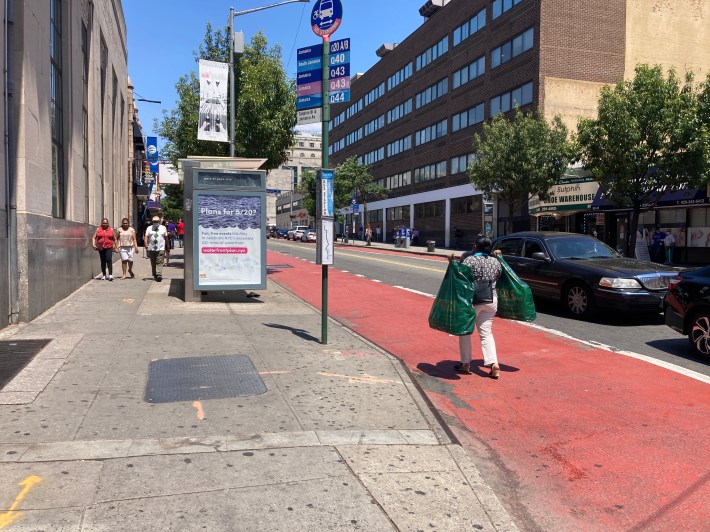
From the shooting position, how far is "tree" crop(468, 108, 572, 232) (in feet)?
97.7

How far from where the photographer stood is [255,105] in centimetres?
1816

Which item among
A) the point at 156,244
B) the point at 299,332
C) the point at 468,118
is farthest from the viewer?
the point at 468,118

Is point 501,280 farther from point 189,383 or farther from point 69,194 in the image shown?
point 69,194

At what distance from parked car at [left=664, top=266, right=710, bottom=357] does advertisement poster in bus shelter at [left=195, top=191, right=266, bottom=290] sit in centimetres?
723

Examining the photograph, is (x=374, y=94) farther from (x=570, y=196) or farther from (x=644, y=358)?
(x=644, y=358)

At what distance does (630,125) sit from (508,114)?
1704 cm

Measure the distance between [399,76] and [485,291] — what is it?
2137 inches

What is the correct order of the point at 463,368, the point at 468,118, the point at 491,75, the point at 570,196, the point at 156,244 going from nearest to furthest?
the point at 463,368, the point at 156,244, the point at 570,196, the point at 491,75, the point at 468,118

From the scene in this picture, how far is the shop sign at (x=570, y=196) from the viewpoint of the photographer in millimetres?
29855

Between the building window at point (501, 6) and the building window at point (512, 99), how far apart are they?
5.40m

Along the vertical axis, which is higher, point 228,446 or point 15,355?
point 15,355

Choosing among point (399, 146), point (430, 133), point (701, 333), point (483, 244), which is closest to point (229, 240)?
point (483, 244)

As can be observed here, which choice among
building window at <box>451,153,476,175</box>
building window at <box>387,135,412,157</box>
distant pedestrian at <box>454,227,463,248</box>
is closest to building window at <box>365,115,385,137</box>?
building window at <box>387,135,412,157</box>

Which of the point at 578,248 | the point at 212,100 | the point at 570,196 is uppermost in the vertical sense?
the point at 212,100
